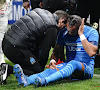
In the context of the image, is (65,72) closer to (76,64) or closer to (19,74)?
(76,64)

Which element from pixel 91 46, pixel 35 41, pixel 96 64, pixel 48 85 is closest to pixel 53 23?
pixel 35 41

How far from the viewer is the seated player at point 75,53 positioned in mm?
4022

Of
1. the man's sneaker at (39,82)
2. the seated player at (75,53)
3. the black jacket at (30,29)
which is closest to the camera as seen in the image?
the man's sneaker at (39,82)

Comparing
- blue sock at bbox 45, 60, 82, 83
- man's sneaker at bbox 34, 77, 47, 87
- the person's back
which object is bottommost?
man's sneaker at bbox 34, 77, 47, 87

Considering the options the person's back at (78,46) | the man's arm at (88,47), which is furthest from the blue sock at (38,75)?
the man's arm at (88,47)

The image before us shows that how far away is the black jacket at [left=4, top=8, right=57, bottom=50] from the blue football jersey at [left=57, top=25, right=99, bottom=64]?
0.25 m

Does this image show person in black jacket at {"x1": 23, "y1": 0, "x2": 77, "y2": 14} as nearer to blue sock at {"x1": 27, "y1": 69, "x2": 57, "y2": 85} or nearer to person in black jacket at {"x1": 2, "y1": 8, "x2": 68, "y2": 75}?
person in black jacket at {"x1": 2, "y1": 8, "x2": 68, "y2": 75}

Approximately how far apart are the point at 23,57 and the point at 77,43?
0.83m

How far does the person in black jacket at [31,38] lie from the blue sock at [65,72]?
0.63m

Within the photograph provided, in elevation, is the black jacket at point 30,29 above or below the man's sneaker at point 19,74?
above

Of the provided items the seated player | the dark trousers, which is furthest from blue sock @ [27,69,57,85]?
the dark trousers

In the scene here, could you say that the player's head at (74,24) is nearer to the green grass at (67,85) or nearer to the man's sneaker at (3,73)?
the green grass at (67,85)

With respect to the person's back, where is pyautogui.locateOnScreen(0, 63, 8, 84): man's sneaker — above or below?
below

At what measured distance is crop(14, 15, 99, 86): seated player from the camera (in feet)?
13.2
